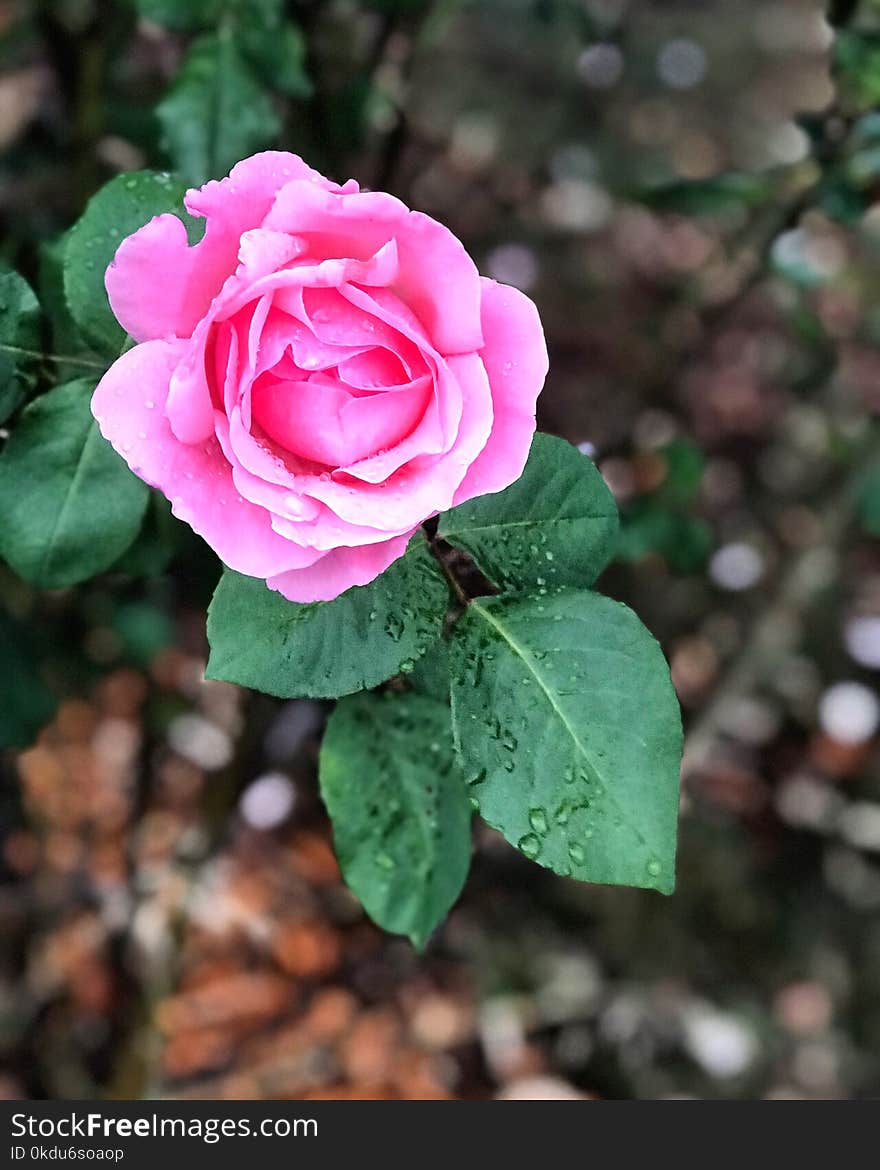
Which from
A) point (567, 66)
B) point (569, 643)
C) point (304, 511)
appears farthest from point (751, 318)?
point (304, 511)

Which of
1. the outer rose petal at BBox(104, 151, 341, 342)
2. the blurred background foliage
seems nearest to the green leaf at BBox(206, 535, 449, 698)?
the outer rose petal at BBox(104, 151, 341, 342)

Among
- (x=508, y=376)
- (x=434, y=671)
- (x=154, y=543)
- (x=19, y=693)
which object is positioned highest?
(x=508, y=376)

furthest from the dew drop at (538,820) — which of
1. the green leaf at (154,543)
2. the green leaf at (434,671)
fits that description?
the green leaf at (154,543)

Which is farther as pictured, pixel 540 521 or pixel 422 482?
pixel 540 521

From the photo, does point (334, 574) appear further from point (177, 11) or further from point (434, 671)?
point (177, 11)

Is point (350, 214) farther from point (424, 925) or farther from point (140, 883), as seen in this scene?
point (140, 883)

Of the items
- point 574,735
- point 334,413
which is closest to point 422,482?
point 334,413
